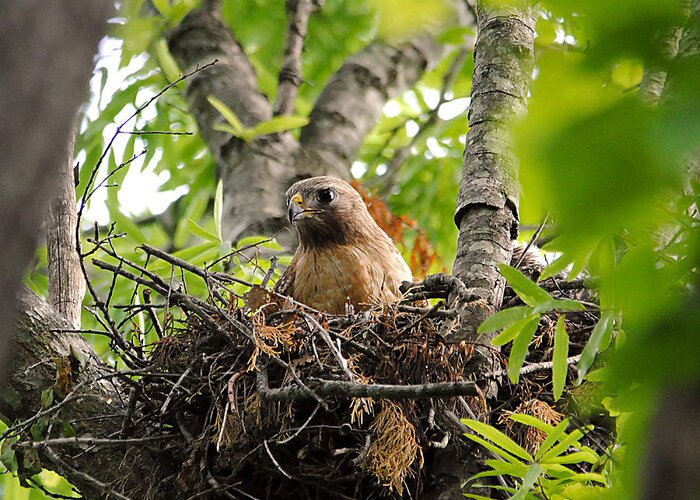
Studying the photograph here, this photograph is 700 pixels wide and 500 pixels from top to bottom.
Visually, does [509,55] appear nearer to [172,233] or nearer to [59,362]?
[59,362]

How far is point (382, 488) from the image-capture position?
360cm

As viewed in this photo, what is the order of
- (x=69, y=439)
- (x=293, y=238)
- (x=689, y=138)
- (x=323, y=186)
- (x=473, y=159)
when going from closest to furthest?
(x=689, y=138) < (x=69, y=439) < (x=473, y=159) < (x=323, y=186) < (x=293, y=238)

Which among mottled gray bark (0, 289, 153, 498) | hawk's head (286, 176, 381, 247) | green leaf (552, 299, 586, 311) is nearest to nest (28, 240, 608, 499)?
mottled gray bark (0, 289, 153, 498)

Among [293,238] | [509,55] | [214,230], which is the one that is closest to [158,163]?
[293,238]

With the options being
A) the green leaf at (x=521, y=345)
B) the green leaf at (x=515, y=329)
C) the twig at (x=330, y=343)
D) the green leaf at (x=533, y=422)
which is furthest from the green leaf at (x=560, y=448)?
the twig at (x=330, y=343)

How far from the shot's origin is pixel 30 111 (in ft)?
3.29

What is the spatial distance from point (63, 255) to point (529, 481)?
2.38m

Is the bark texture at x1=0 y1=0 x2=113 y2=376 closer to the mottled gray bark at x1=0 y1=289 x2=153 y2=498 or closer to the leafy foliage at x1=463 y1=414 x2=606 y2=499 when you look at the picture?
the leafy foliage at x1=463 y1=414 x2=606 y2=499

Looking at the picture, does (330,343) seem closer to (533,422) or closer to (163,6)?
(533,422)

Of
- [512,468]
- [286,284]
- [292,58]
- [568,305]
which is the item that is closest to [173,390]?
[512,468]

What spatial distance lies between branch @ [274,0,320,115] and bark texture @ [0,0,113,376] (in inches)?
257

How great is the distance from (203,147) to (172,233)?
88 cm

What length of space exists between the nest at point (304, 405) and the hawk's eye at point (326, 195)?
72.7 inches

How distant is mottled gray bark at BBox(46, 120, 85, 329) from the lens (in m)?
4.20
